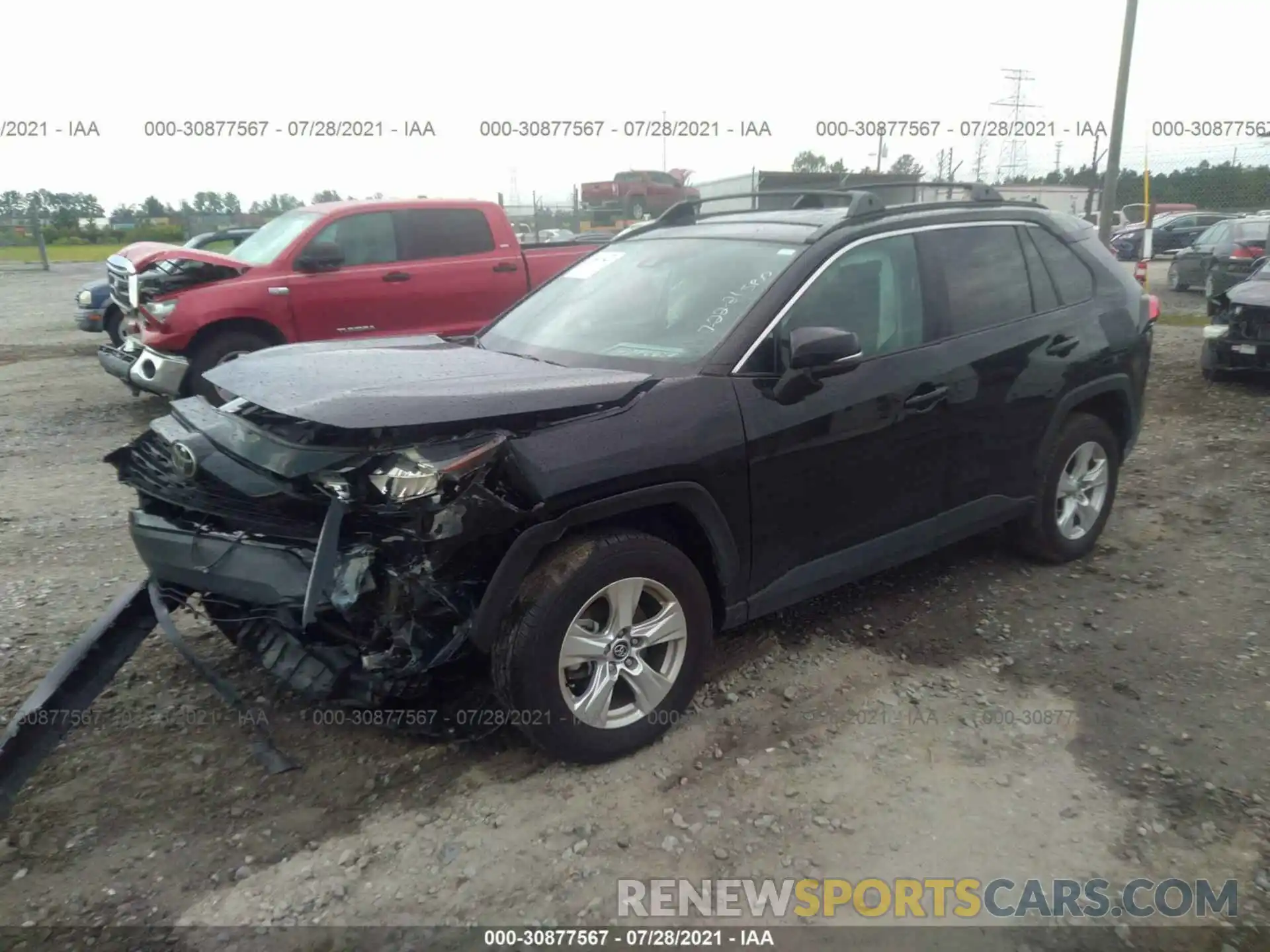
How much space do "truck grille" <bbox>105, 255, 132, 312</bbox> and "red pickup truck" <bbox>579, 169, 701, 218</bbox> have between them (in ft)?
61.0

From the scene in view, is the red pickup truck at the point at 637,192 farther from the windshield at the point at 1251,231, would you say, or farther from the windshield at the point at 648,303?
the windshield at the point at 648,303

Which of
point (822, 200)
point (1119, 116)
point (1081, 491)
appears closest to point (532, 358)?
point (822, 200)

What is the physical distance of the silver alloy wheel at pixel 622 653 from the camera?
306 centimetres

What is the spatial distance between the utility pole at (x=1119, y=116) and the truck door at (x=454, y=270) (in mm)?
7649

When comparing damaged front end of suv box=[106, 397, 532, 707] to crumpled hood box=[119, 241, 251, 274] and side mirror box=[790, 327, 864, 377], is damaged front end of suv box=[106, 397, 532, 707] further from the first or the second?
crumpled hood box=[119, 241, 251, 274]

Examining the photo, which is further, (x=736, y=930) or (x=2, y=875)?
(x=2, y=875)

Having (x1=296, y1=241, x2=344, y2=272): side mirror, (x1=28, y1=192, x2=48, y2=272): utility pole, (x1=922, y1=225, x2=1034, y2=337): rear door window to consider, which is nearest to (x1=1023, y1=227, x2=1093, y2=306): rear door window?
(x1=922, y1=225, x2=1034, y2=337): rear door window

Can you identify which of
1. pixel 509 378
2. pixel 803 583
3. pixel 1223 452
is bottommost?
pixel 1223 452

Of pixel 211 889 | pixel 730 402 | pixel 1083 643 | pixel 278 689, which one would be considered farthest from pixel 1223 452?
pixel 211 889

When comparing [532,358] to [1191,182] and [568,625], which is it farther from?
[1191,182]

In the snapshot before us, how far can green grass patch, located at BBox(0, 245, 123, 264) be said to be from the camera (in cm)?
2839

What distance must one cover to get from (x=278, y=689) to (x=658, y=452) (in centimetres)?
181

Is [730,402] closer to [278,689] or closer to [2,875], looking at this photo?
[278,689]

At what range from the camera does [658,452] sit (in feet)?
10.1
